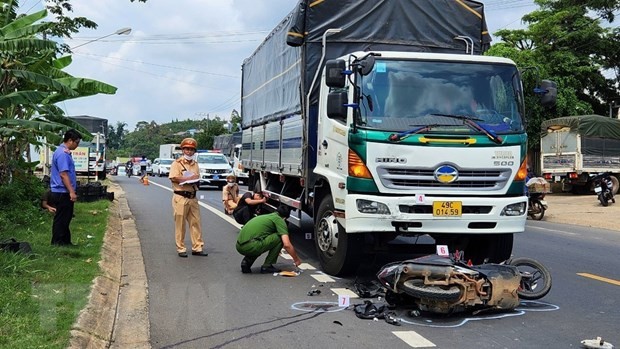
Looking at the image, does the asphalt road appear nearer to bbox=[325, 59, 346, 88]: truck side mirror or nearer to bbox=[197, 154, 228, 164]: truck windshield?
bbox=[325, 59, 346, 88]: truck side mirror

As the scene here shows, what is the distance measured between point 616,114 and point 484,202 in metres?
27.0

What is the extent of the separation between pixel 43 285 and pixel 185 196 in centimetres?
315

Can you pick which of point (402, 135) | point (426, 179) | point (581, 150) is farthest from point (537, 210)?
point (402, 135)

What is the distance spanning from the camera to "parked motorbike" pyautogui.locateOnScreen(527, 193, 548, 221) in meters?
16.9

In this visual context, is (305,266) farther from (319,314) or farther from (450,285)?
(450,285)

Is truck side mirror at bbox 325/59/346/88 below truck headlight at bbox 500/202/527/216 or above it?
above

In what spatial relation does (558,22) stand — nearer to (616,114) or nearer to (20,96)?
(616,114)

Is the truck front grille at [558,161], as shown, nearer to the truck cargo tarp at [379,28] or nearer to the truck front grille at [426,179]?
the truck cargo tarp at [379,28]

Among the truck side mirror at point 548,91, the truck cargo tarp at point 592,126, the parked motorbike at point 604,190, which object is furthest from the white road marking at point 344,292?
the truck cargo tarp at point 592,126

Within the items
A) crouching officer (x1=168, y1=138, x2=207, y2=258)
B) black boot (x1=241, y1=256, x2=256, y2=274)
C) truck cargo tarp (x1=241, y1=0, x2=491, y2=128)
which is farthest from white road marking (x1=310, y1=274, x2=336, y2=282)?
truck cargo tarp (x1=241, y1=0, x2=491, y2=128)

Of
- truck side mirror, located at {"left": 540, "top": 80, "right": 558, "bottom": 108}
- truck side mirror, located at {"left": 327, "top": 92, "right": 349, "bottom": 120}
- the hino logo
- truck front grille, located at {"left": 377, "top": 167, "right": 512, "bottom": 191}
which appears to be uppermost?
truck side mirror, located at {"left": 540, "top": 80, "right": 558, "bottom": 108}

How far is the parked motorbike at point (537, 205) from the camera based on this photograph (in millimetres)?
16938

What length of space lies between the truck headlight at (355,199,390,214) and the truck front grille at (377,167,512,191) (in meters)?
0.23

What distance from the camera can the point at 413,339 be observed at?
5.20 m
